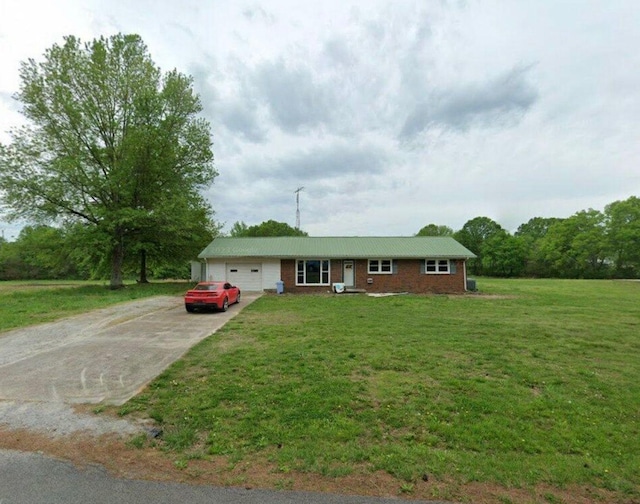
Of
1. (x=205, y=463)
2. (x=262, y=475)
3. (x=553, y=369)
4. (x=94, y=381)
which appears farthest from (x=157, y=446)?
(x=553, y=369)

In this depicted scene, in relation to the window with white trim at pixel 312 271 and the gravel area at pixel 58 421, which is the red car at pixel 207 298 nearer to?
the window with white trim at pixel 312 271

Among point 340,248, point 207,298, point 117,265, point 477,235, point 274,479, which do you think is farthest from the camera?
point 477,235

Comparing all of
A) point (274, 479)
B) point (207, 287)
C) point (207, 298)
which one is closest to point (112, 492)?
point (274, 479)

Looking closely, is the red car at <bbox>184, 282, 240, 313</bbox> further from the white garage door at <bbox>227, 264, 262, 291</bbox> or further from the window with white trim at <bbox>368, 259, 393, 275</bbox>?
the window with white trim at <bbox>368, 259, 393, 275</bbox>

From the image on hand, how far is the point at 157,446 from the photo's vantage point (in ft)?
12.9

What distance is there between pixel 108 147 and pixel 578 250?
6617cm

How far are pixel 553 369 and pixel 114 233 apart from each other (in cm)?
2565

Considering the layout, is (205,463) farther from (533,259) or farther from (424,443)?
(533,259)

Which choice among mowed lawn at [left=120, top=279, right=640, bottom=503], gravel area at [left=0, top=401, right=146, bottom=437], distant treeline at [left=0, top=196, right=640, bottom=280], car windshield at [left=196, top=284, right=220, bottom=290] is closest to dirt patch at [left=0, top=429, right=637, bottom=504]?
mowed lawn at [left=120, top=279, right=640, bottom=503]

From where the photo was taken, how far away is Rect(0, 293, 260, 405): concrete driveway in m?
5.61

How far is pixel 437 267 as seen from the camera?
23.0 m

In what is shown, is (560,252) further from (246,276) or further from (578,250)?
(246,276)

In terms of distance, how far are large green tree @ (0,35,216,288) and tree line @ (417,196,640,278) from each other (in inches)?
2229

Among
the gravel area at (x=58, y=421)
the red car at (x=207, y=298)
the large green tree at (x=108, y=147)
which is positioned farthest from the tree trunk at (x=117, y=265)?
the gravel area at (x=58, y=421)
